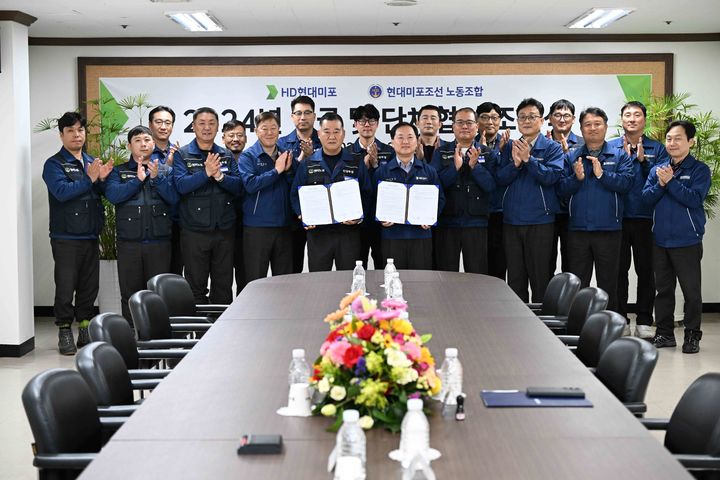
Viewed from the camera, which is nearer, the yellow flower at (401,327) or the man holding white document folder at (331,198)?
the yellow flower at (401,327)

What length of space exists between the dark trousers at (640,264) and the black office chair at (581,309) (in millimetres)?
3439

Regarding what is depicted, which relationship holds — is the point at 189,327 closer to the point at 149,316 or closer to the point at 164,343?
the point at 149,316

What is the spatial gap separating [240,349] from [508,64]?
22.2 feet

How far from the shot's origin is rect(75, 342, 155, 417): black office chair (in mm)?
3516

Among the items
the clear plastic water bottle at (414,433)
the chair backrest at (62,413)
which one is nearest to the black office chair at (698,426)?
the clear plastic water bottle at (414,433)

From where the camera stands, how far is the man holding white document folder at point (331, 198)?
24.4ft

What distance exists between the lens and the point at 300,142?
25.7 ft

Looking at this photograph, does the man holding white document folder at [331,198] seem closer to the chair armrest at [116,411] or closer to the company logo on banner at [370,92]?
the company logo on banner at [370,92]

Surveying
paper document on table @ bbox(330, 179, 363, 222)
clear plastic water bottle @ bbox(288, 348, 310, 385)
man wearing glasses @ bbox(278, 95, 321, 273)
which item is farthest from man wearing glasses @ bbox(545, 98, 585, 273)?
clear plastic water bottle @ bbox(288, 348, 310, 385)

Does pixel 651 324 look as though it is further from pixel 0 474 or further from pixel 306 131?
pixel 0 474

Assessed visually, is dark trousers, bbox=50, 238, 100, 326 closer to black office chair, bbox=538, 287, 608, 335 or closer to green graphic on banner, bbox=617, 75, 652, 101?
black office chair, bbox=538, 287, 608, 335

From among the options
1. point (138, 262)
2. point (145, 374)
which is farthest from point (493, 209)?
point (145, 374)

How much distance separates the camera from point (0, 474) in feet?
16.1

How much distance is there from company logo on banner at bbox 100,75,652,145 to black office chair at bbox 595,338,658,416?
630 centimetres
